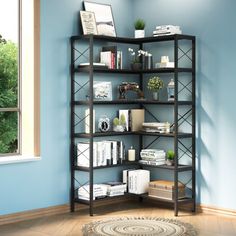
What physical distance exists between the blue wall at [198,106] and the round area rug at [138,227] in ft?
2.36

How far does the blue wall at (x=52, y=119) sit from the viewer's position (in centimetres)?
570

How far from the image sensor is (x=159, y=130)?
20.2 feet

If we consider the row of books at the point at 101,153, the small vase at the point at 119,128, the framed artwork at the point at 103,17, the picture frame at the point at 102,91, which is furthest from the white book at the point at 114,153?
the framed artwork at the point at 103,17

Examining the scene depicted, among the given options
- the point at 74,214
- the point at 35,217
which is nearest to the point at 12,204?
the point at 35,217

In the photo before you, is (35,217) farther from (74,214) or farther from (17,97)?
(17,97)

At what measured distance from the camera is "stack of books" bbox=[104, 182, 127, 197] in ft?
20.3

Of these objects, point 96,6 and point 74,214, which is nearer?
point 74,214

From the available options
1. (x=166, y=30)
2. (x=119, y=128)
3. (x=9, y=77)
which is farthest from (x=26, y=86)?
(x=166, y=30)

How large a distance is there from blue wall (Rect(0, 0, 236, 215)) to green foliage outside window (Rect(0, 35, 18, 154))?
0.97 ft

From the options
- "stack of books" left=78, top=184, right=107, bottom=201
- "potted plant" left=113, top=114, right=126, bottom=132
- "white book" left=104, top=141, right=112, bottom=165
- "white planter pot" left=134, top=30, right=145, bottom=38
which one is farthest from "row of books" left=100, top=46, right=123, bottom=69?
"stack of books" left=78, top=184, right=107, bottom=201

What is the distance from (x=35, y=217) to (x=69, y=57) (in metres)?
1.83

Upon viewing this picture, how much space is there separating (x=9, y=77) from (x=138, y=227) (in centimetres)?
212

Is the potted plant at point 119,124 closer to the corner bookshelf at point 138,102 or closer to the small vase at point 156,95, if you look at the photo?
the corner bookshelf at point 138,102

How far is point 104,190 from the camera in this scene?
20.1 feet
